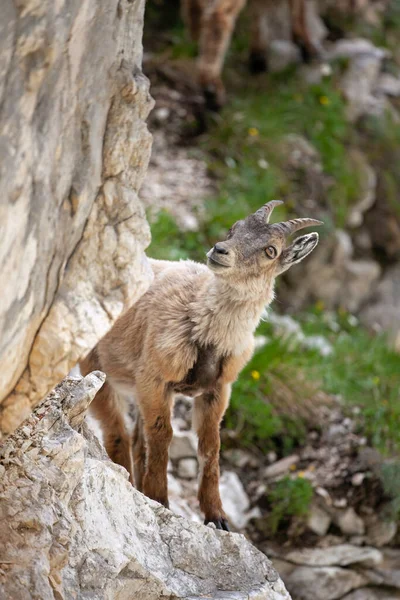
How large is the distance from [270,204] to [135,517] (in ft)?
7.32

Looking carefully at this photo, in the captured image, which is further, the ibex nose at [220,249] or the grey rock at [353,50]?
the grey rock at [353,50]

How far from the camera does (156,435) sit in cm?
489

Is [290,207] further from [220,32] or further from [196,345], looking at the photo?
[196,345]

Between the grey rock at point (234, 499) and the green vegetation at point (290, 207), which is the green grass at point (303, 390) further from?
the grey rock at point (234, 499)

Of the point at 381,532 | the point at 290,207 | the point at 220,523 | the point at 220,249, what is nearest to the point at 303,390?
the point at 381,532

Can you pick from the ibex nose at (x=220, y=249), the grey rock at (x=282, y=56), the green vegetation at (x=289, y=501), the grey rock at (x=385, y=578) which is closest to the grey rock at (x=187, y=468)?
the green vegetation at (x=289, y=501)

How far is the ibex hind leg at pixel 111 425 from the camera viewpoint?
17.0 feet

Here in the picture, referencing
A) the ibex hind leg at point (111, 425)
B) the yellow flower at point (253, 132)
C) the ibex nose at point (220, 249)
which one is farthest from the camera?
the yellow flower at point (253, 132)

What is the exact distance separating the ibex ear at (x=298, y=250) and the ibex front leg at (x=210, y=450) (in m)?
0.85

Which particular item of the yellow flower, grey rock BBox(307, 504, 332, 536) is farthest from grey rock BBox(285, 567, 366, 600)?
the yellow flower

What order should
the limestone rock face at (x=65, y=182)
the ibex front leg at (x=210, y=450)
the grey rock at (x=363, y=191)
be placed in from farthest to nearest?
1. the grey rock at (x=363, y=191)
2. the ibex front leg at (x=210, y=450)
3. the limestone rock face at (x=65, y=182)

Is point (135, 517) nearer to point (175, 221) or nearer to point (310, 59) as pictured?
point (175, 221)

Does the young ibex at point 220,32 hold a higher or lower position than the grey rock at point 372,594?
higher

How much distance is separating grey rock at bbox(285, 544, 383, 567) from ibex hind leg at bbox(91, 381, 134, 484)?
6.66 ft
